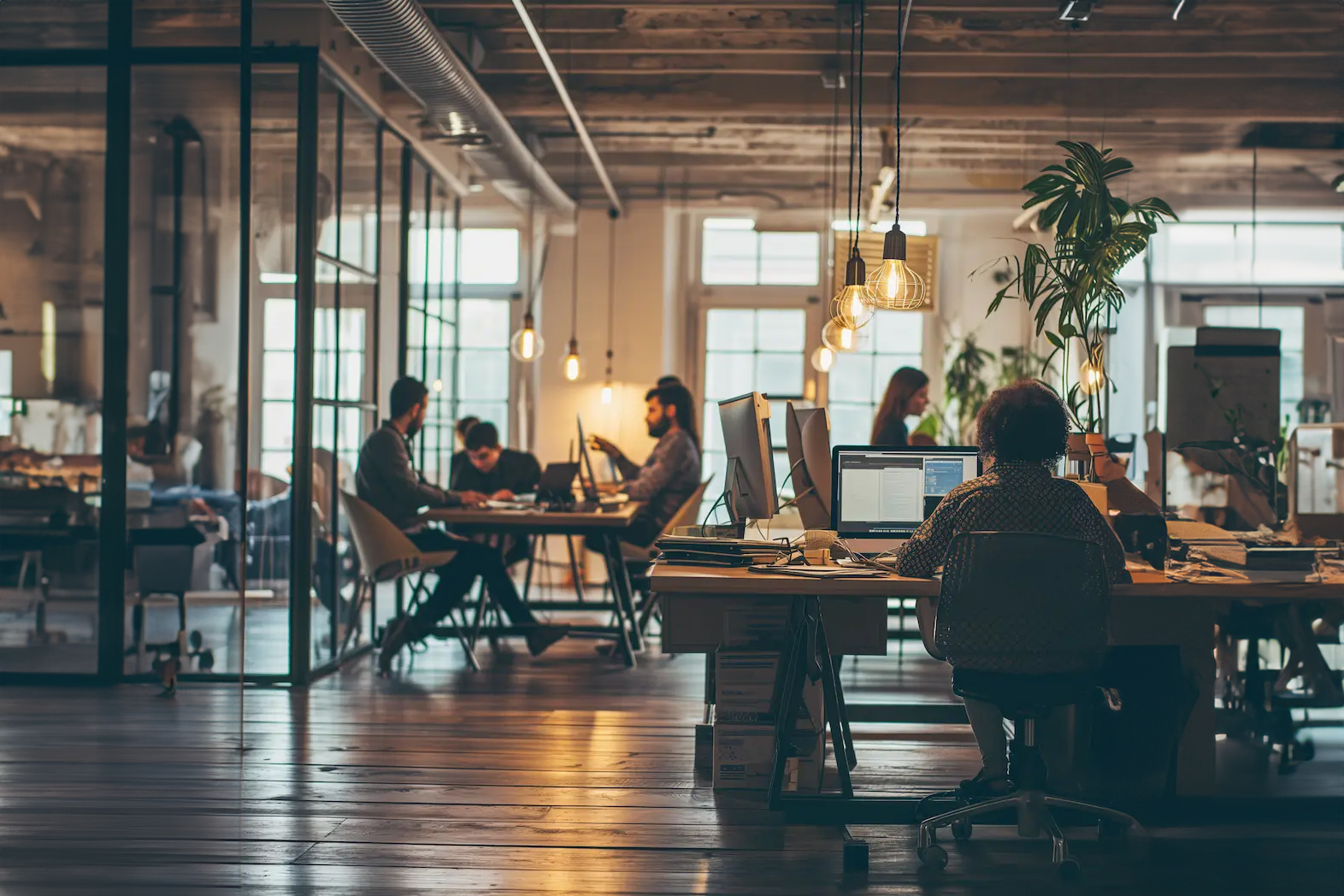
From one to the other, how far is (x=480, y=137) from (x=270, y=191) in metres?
1.57

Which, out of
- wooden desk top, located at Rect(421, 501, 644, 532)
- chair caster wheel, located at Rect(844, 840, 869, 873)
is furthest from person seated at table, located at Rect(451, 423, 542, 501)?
chair caster wheel, located at Rect(844, 840, 869, 873)

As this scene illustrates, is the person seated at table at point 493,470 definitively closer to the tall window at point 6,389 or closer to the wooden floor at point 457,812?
the wooden floor at point 457,812

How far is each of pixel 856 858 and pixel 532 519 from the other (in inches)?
136

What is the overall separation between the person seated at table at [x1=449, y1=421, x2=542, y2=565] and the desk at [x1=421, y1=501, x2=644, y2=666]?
0.62 m

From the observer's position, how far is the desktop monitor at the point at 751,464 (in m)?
4.41

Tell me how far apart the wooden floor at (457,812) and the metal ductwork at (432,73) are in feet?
9.30

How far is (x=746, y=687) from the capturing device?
4.20m

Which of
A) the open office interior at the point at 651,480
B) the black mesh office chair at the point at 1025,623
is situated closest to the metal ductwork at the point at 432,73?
the open office interior at the point at 651,480

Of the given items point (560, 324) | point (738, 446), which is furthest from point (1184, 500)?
point (738, 446)

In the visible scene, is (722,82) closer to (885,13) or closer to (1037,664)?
(885,13)

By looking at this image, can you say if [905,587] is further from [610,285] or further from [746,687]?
[610,285]

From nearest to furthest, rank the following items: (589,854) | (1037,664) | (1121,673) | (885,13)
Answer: (1037,664)
(589,854)
(1121,673)
(885,13)

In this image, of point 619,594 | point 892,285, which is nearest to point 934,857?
point 892,285

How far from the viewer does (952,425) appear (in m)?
11.3
